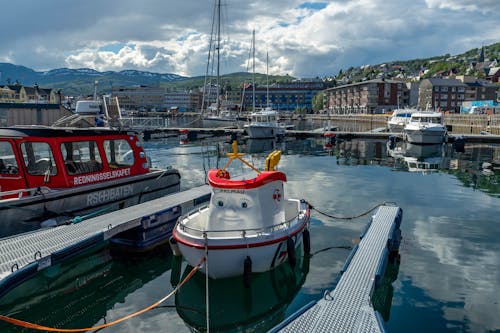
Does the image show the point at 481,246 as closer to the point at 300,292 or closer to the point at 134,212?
the point at 300,292

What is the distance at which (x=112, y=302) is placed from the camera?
10.9 m

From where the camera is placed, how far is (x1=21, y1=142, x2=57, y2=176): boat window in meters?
15.0

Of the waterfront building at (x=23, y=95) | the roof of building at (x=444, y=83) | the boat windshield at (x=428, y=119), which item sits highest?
the roof of building at (x=444, y=83)

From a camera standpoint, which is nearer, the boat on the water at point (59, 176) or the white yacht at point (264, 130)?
the boat on the water at point (59, 176)

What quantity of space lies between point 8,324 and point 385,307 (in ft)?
30.1

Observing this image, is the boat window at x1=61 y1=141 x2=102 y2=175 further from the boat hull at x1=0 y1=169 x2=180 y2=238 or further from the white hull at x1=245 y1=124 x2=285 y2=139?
the white hull at x1=245 y1=124 x2=285 y2=139

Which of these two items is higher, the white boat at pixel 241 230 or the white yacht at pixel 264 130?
the white yacht at pixel 264 130

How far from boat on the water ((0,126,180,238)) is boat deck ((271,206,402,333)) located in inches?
382

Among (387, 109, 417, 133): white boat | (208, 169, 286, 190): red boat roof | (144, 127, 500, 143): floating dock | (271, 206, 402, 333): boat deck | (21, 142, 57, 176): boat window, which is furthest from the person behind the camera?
(387, 109, 417, 133): white boat

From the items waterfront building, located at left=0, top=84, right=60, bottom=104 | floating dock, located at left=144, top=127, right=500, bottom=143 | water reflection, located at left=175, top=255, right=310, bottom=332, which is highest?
waterfront building, located at left=0, top=84, right=60, bottom=104

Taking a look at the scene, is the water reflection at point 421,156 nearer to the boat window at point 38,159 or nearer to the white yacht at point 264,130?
the white yacht at point 264,130

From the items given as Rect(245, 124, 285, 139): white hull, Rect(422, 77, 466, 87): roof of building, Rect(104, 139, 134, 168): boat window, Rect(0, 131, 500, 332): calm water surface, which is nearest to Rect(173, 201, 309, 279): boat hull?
Rect(0, 131, 500, 332): calm water surface

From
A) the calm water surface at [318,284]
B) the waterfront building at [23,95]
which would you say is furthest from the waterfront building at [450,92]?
the calm water surface at [318,284]

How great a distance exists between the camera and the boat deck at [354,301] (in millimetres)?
8000
